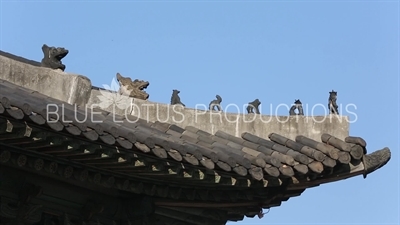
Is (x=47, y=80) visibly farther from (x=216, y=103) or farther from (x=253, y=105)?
(x=253, y=105)

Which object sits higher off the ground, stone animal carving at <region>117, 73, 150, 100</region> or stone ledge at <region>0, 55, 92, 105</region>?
stone animal carving at <region>117, 73, 150, 100</region>

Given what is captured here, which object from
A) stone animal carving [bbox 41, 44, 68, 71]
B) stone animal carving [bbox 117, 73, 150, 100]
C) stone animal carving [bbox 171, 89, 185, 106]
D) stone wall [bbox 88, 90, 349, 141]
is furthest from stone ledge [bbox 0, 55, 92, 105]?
stone animal carving [bbox 171, 89, 185, 106]

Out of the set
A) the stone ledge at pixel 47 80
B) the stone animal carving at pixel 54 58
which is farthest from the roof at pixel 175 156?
the stone animal carving at pixel 54 58

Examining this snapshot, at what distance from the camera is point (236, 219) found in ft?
34.2

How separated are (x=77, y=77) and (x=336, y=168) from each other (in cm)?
287

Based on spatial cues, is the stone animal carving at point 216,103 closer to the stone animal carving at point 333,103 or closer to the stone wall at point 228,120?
the stone wall at point 228,120

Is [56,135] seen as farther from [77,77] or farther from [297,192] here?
[297,192]

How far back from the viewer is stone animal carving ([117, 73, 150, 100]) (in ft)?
34.2

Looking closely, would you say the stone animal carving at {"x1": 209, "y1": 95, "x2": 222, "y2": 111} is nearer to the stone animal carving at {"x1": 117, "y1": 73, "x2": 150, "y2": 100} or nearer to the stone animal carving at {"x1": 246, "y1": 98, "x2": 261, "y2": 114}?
the stone animal carving at {"x1": 246, "y1": 98, "x2": 261, "y2": 114}

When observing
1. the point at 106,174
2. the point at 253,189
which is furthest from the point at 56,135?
the point at 253,189

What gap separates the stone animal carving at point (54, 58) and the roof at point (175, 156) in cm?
90

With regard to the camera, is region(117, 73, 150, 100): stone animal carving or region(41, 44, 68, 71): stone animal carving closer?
region(41, 44, 68, 71): stone animal carving

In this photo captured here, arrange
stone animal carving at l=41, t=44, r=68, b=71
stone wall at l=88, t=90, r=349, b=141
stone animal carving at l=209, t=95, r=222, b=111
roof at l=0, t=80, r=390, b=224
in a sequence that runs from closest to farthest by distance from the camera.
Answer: roof at l=0, t=80, r=390, b=224 < stone animal carving at l=41, t=44, r=68, b=71 < stone wall at l=88, t=90, r=349, b=141 < stone animal carving at l=209, t=95, r=222, b=111

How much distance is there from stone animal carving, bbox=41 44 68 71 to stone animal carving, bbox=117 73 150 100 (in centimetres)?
84
